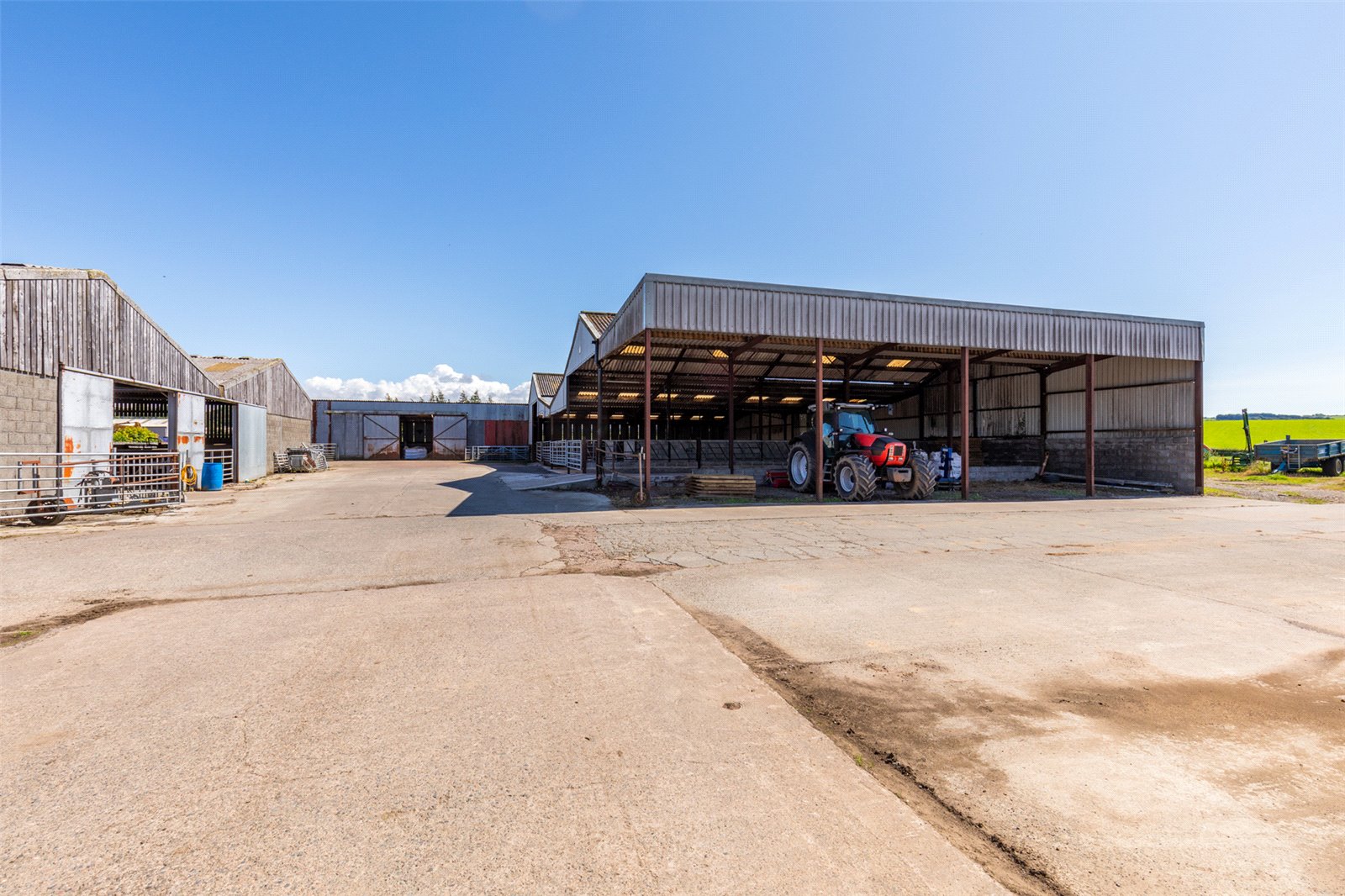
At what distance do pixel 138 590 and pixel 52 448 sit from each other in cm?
956

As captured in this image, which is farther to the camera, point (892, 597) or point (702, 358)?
point (702, 358)

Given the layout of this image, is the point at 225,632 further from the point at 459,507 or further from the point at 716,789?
the point at 459,507

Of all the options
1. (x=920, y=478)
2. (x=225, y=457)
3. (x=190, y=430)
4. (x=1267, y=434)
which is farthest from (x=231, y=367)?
(x=1267, y=434)

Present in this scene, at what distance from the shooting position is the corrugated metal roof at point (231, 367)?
74.6 feet

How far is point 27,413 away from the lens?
11117 mm

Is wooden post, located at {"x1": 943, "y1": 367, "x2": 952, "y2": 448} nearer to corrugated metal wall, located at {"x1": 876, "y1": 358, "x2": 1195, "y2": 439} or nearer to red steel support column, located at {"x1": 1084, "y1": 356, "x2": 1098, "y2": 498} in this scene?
corrugated metal wall, located at {"x1": 876, "y1": 358, "x2": 1195, "y2": 439}

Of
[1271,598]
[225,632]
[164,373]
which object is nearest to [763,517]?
[1271,598]

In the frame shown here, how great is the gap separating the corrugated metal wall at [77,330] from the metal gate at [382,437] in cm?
2545

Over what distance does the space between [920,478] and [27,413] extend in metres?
20.1

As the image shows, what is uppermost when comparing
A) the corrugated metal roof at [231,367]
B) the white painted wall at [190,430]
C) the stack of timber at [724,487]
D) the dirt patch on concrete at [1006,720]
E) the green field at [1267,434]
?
the corrugated metal roof at [231,367]

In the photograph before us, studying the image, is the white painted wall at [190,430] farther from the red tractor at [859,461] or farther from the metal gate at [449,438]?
the metal gate at [449,438]

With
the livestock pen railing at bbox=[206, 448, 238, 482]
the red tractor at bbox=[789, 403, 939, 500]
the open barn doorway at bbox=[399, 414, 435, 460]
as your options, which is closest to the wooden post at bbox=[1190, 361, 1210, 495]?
the red tractor at bbox=[789, 403, 939, 500]

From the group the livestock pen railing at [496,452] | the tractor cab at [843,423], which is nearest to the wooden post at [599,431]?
the tractor cab at [843,423]

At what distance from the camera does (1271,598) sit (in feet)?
18.6
